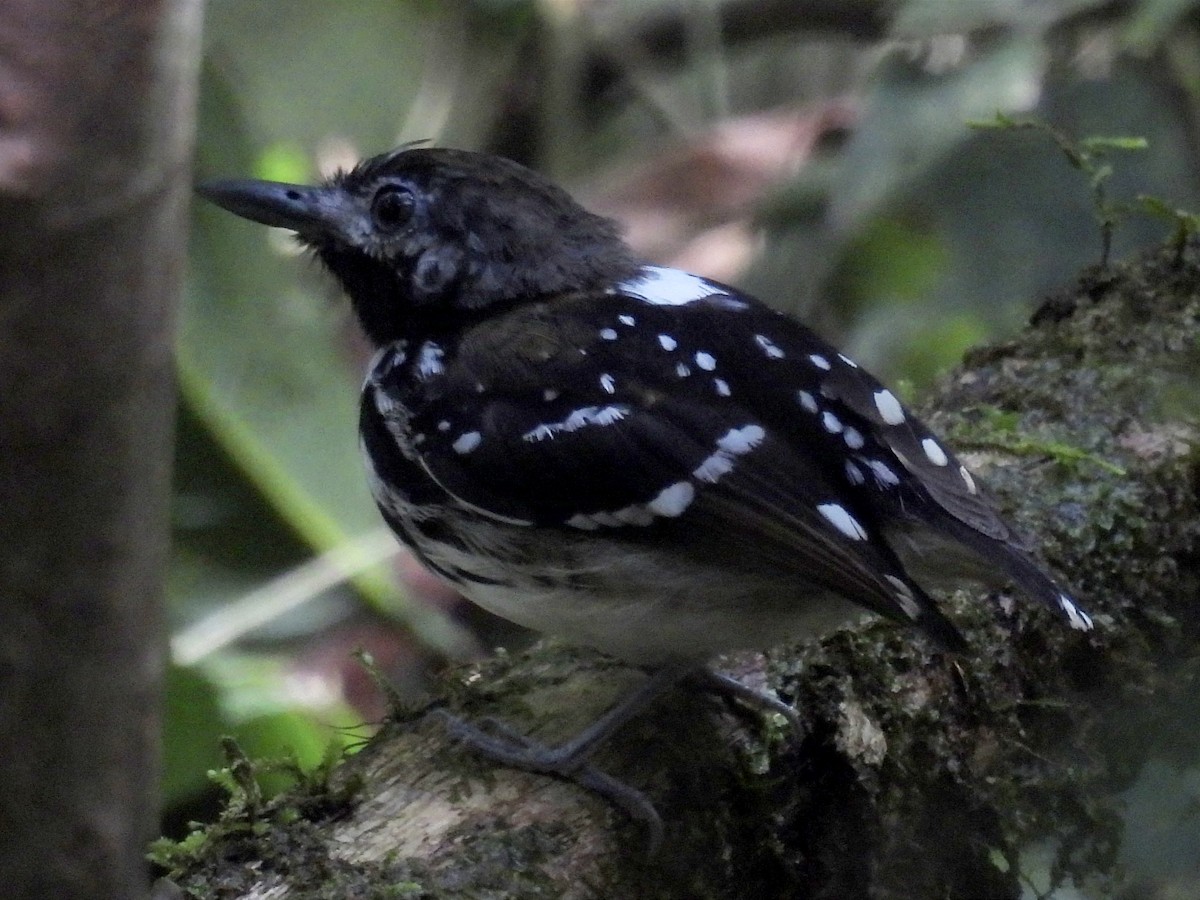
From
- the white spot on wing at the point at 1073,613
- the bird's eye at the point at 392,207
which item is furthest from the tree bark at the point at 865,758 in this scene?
the bird's eye at the point at 392,207

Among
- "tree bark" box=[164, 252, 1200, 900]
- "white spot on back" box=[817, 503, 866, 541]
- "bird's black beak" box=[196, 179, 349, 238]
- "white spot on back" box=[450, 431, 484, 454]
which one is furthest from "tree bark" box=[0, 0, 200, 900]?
"bird's black beak" box=[196, 179, 349, 238]

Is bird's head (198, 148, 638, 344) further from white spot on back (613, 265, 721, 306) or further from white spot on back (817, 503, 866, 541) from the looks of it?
white spot on back (817, 503, 866, 541)

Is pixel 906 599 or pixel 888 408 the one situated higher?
pixel 888 408

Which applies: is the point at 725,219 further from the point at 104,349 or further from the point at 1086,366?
the point at 104,349

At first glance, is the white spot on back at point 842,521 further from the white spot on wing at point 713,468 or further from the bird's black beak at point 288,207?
the bird's black beak at point 288,207

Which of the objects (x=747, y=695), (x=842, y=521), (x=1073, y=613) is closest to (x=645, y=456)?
(x=842, y=521)

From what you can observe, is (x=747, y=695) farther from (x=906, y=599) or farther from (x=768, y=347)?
(x=768, y=347)

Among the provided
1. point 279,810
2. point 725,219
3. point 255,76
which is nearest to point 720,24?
point 725,219
